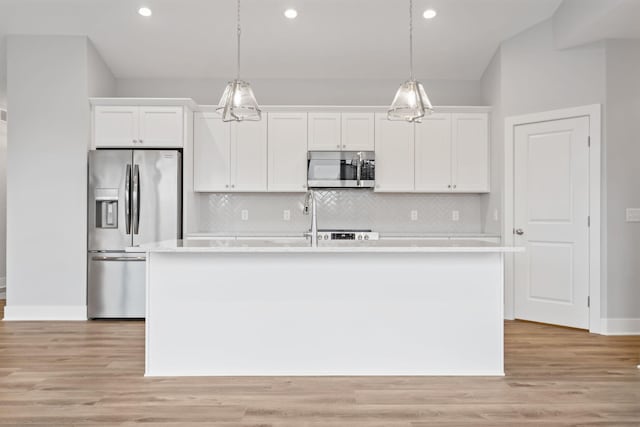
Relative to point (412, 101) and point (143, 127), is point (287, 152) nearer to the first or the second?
point (143, 127)

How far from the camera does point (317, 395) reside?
9.92 ft

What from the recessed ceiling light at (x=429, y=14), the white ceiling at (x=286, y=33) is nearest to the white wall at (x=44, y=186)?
the white ceiling at (x=286, y=33)

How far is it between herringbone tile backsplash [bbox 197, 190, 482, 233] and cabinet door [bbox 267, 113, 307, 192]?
0.32 metres

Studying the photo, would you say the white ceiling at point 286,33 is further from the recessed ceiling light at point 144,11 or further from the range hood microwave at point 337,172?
the range hood microwave at point 337,172

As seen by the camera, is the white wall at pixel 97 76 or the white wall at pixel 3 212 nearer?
the white wall at pixel 97 76

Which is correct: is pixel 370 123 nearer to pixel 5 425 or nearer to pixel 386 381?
pixel 386 381

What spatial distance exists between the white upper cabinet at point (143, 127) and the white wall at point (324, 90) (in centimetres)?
70

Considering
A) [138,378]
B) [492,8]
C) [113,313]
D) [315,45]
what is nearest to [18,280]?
[113,313]

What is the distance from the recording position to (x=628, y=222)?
479 cm

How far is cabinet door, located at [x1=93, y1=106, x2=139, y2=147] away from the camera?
18.0 ft

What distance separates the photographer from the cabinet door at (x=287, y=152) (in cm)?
592

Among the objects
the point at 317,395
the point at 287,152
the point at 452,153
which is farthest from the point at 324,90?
the point at 317,395

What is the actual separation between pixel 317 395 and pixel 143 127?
3.65 metres

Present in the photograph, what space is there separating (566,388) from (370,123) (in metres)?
3.55
